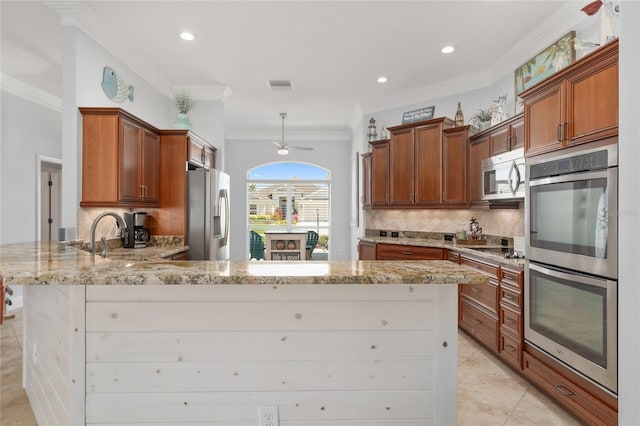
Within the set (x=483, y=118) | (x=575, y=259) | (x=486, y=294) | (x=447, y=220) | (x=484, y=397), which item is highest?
(x=483, y=118)

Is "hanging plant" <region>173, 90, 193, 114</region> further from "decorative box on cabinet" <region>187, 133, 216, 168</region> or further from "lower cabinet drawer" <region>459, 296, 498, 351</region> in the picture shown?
"lower cabinet drawer" <region>459, 296, 498, 351</region>

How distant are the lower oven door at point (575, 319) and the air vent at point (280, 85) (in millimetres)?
3683

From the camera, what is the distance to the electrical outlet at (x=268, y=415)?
4.99ft

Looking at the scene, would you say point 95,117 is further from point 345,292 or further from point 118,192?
point 345,292

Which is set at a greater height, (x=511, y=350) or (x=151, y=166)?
(x=151, y=166)

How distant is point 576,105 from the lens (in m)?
2.17

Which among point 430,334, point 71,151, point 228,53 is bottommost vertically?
point 430,334

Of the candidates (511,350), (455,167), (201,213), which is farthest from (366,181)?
(511,350)

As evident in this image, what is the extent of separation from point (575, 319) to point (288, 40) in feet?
11.2

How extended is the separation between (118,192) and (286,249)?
170 inches

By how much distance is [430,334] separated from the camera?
151 centimetres

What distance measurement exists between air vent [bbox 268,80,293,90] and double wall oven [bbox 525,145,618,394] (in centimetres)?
331

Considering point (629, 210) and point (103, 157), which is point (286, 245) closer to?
point (103, 157)

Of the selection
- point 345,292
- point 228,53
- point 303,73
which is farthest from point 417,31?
point 345,292
